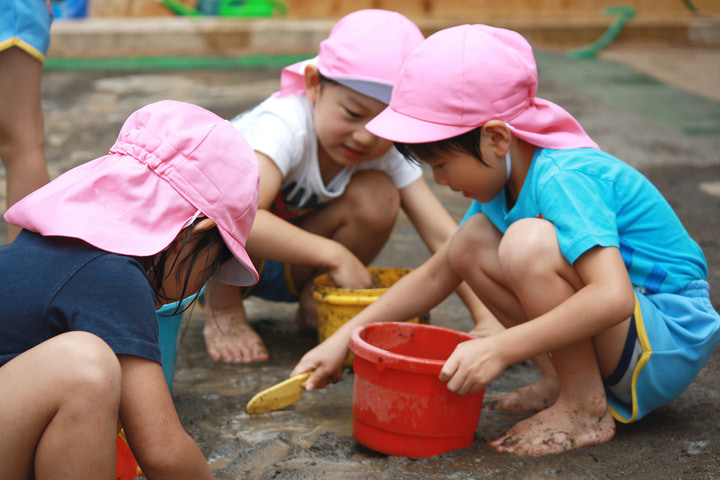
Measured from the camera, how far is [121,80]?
21.7 ft

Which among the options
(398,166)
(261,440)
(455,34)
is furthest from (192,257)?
(398,166)

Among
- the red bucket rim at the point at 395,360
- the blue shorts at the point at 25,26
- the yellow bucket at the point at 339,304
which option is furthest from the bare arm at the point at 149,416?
the blue shorts at the point at 25,26

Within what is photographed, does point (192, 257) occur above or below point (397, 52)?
below

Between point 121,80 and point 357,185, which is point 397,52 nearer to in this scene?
point 357,185

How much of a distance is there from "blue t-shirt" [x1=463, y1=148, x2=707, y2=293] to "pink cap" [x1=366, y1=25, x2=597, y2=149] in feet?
0.27

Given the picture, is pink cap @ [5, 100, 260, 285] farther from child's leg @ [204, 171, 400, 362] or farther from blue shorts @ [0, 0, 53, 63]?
blue shorts @ [0, 0, 53, 63]

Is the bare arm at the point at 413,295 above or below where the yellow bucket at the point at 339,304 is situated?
above

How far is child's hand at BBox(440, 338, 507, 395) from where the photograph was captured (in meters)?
1.58

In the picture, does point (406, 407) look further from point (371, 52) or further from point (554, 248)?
point (371, 52)

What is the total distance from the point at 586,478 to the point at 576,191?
585 mm

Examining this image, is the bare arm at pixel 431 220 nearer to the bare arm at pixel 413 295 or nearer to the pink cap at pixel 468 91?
the bare arm at pixel 413 295

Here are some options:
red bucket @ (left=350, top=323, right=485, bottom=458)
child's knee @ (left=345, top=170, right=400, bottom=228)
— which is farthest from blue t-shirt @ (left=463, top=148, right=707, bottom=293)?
child's knee @ (left=345, top=170, right=400, bottom=228)

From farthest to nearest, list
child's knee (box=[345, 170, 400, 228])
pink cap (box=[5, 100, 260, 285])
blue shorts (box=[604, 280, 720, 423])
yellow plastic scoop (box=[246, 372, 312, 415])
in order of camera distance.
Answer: child's knee (box=[345, 170, 400, 228])
yellow plastic scoop (box=[246, 372, 312, 415])
blue shorts (box=[604, 280, 720, 423])
pink cap (box=[5, 100, 260, 285])

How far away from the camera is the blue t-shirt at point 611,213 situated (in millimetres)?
1636
